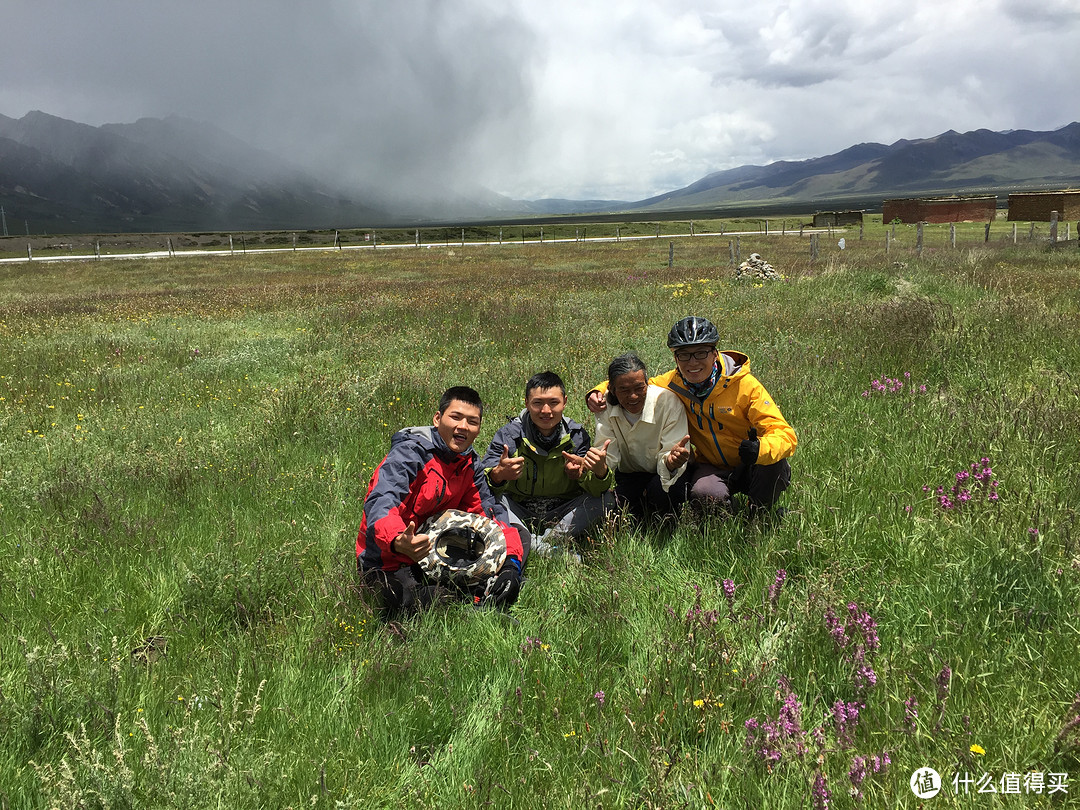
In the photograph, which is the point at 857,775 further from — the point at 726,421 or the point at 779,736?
Answer: the point at 726,421

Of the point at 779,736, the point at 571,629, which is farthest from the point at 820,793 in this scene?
the point at 571,629

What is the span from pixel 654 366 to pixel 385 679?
20.2 ft

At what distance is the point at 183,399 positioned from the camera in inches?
303

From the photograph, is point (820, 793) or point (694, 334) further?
point (694, 334)

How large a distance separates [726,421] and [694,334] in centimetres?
67

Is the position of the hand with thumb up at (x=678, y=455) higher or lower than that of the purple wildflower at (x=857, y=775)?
higher

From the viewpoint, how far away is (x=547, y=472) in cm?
415

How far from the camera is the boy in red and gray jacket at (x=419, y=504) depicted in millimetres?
3152

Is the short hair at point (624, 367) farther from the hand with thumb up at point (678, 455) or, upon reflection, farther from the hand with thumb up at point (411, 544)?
the hand with thumb up at point (411, 544)

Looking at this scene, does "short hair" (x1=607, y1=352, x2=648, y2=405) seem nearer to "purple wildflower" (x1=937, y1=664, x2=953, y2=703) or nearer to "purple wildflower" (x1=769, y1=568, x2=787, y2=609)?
"purple wildflower" (x1=769, y1=568, x2=787, y2=609)

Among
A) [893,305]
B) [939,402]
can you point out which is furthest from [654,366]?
[893,305]

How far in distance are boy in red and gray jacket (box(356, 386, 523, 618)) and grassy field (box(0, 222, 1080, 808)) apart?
177mm

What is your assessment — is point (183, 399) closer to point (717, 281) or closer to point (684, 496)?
point (684, 496)

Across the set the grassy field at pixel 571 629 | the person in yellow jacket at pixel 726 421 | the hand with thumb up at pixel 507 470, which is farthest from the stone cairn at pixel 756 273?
the hand with thumb up at pixel 507 470
